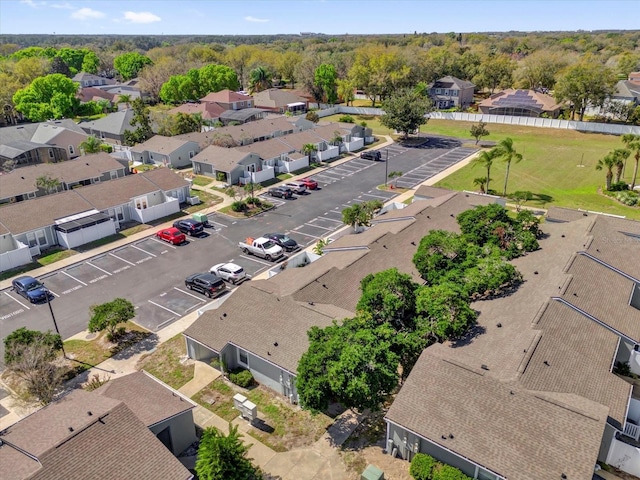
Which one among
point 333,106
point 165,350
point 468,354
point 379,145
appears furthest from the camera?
point 333,106

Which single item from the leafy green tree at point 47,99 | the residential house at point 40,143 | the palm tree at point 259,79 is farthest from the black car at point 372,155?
the palm tree at point 259,79

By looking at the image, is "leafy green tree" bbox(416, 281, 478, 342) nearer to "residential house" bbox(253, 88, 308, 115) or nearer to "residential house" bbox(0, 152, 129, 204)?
"residential house" bbox(0, 152, 129, 204)

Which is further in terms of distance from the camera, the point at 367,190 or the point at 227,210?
the point at 367,190

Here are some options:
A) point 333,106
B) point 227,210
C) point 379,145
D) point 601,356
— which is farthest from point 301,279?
point 333,106

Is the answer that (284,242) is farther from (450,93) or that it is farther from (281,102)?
(450,93)

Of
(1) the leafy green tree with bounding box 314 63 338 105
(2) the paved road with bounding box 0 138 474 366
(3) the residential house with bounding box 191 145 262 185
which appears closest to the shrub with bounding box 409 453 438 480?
(2) the paved road with bounding box 0 138 474 366

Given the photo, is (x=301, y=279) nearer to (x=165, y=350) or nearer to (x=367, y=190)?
(x=165, y=350)

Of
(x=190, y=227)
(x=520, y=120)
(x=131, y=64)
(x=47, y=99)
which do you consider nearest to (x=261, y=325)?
(x=190, y=227)
